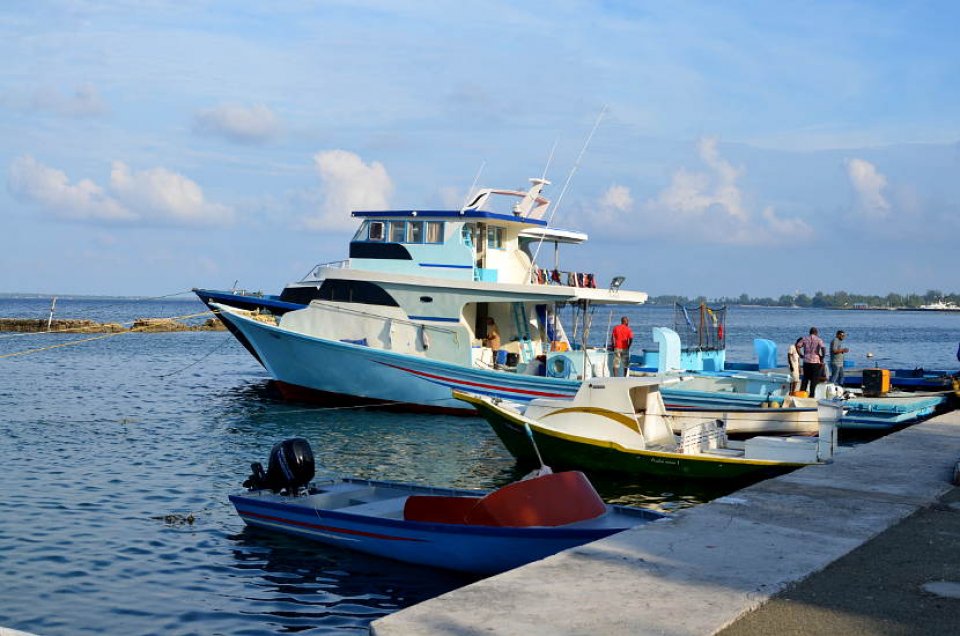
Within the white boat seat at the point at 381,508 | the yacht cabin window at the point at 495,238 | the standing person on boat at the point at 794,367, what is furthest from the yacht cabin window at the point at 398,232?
the white boat seat at the point at 381,508

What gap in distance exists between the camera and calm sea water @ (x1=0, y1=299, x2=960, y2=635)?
10117 millimetres

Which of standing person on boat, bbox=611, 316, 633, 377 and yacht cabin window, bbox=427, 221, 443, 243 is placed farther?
yacht cabin window, bbox=427, 221, 443, 243

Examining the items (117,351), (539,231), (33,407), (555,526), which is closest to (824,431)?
(555,526)

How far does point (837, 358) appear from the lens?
81.0 feet

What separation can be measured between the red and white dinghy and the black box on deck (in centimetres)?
1246

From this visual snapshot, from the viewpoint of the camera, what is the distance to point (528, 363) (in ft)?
78.8

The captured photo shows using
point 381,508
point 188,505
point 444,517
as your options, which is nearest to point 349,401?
point 188,505

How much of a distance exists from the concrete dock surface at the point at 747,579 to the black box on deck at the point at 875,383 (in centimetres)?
1258

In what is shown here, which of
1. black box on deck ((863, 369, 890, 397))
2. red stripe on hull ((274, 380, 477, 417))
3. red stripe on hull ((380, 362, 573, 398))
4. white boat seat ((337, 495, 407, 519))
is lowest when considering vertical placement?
white boat seat ((337, 495, 407, 519))

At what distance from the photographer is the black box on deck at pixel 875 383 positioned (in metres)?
21.8

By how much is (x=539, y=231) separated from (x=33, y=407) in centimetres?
1475

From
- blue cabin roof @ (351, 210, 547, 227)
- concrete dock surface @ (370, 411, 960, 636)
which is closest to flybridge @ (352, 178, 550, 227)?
blue cabin roof @ (351, 210, 547, 227)

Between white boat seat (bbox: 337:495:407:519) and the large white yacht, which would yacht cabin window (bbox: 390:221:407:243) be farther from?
white boat seat (bbox: 337:495:407:519)

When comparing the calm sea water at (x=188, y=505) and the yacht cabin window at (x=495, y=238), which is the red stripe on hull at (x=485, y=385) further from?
the yacht cabin window at (x=495, y=238)
